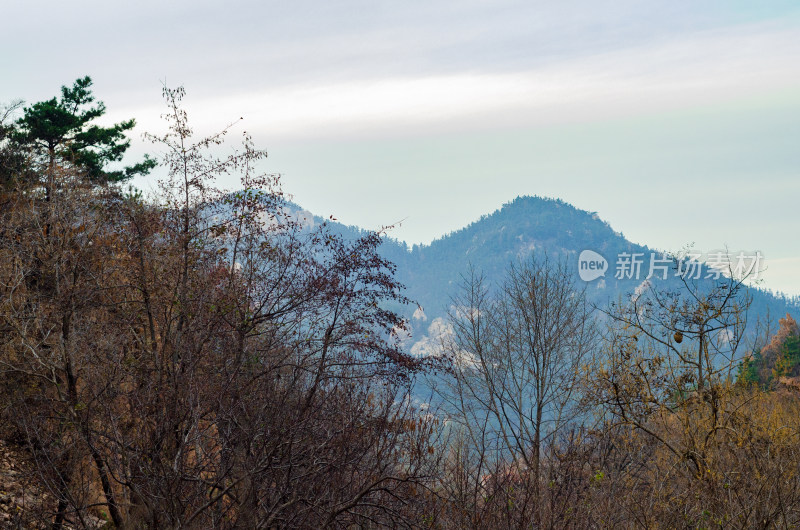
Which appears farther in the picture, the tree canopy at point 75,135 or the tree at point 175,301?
the tree canopy at point 75,135

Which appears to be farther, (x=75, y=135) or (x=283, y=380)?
(x=75, y=135)

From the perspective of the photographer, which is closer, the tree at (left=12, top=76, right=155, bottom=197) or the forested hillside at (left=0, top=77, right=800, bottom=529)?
the forested hillside at (left=0, top=77, right=800, bottom=529)

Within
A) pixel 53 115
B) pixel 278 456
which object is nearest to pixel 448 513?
pixel 278 456

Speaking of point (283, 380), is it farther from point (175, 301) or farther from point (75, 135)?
point (75, 135)

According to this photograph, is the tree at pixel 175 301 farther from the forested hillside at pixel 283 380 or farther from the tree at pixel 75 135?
the tree at pixel 75 135

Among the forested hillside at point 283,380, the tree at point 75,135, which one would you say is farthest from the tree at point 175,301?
the tree at point 75,135

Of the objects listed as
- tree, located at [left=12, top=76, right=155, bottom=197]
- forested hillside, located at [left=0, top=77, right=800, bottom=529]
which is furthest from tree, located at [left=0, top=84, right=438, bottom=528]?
tree, located at [left=12, top=76, right=155, bottom=197]

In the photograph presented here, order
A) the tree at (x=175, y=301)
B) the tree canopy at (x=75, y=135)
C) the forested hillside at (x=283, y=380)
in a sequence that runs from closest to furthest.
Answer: the forested hillside at (x=283, y=380) < the tree at (x=175, y=301) < the tree canopy at (x=75, y=135)

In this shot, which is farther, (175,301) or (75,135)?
(75,135)

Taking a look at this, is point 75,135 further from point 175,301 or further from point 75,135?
point 175,301

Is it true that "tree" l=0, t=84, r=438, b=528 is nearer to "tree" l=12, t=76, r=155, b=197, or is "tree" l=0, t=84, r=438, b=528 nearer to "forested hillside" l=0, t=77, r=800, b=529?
"forested hillside" l=0, t=77, r=800, b=529

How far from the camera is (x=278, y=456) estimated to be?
32.7ft

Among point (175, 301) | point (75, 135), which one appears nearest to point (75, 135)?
point (75, 135)

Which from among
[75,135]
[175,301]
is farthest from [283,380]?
[75,135]
